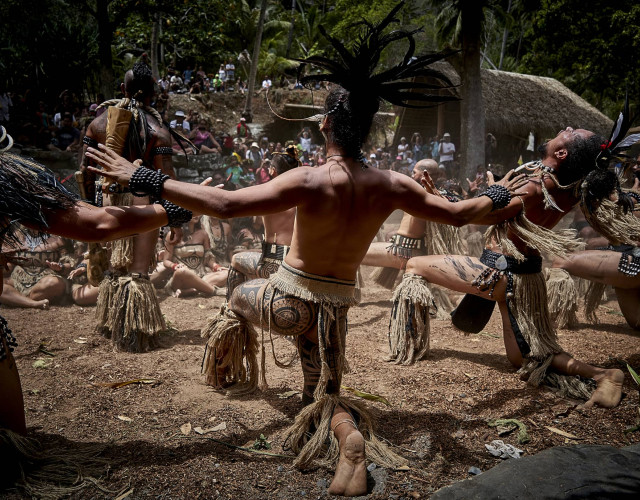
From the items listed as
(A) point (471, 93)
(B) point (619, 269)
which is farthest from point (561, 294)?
(A) point (471, 93)

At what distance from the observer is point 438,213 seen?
2.47 m

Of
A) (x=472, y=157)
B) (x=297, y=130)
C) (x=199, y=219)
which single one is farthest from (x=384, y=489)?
(x=297, y=130)

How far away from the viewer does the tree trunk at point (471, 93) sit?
10.9 metres

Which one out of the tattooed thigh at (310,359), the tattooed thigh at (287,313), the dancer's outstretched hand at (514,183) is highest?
the dancer's outstretched hand at (514,183)

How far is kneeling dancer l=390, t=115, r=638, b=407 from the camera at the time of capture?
309 centimetres

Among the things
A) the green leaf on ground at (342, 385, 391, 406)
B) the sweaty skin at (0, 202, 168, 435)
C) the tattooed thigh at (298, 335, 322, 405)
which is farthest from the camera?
the green leaf on ground at (342, 385, 391, 406)

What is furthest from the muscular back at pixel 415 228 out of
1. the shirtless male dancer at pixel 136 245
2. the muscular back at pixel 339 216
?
the muscular back at pixel 339 216

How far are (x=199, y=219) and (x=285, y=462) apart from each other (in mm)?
5156

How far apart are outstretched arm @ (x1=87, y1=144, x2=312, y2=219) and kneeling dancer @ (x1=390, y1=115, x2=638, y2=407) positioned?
4.57ft

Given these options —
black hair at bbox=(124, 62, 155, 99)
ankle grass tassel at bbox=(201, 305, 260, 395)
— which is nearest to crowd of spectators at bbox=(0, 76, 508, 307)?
black hair at bbox=(124, 62, 155, 99)

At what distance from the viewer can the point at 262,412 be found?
2955 mm

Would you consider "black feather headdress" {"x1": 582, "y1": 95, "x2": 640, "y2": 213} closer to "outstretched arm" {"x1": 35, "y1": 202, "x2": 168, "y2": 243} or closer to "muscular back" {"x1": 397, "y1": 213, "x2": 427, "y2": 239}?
"muscular back" {"x1": 397, "y1": 213, "x2": 427, "y2": 239}

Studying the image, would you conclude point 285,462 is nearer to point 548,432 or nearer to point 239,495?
point 239,495

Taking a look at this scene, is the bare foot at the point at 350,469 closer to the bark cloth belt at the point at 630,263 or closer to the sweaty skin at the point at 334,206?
the sweaty skin at the point at 334,206
